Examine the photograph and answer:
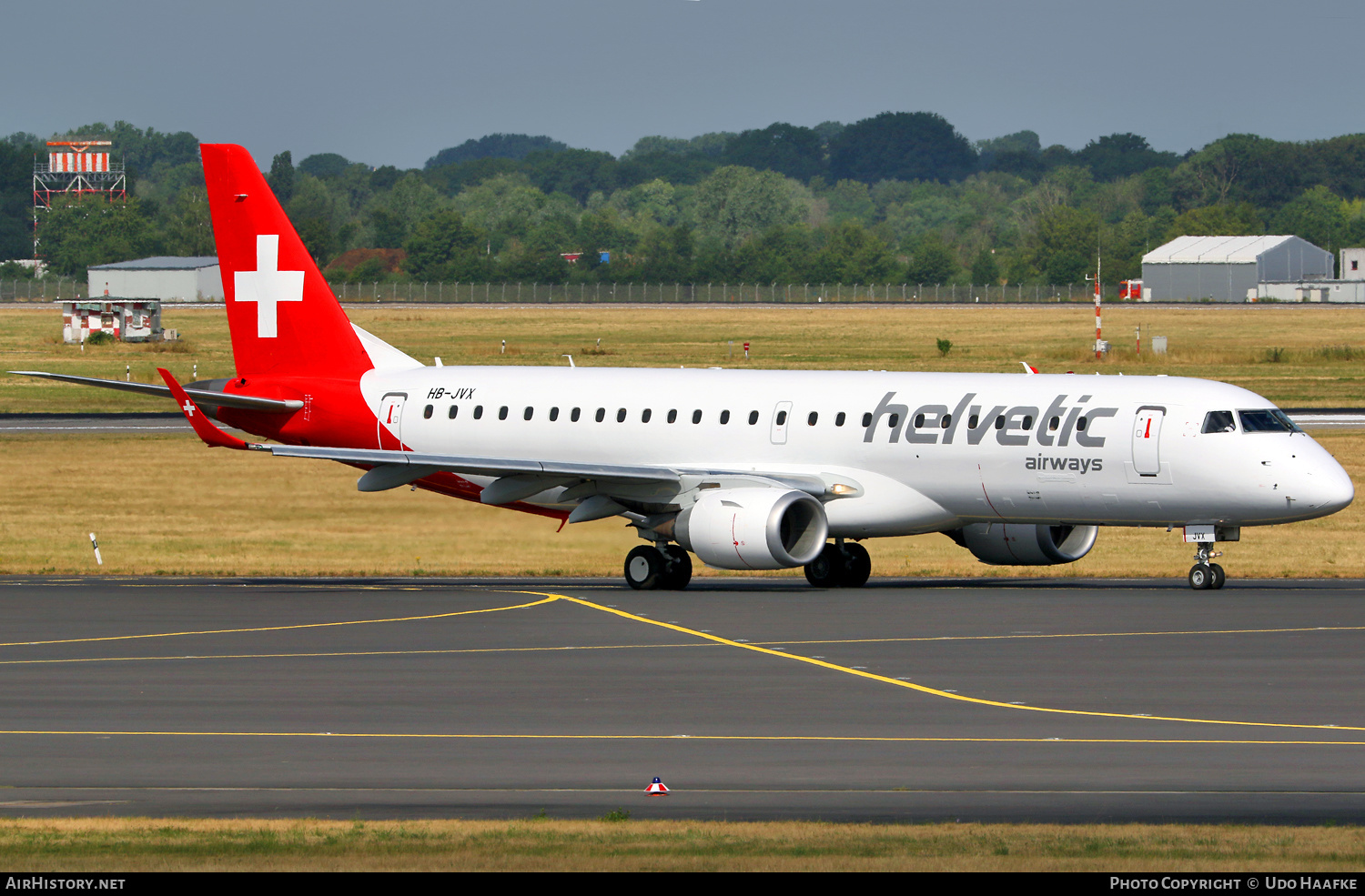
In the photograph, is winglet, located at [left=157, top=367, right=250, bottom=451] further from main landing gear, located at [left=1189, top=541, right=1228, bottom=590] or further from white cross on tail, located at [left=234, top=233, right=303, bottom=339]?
main landing gear, located at [left=1189, top=541, right=1228, bottom=590]

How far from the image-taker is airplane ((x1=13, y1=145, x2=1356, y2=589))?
3697 cm

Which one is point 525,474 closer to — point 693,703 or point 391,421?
point 391,421

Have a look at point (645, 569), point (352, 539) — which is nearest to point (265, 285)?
point (352, 539)

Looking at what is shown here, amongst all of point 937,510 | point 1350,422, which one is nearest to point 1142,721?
point 937,510

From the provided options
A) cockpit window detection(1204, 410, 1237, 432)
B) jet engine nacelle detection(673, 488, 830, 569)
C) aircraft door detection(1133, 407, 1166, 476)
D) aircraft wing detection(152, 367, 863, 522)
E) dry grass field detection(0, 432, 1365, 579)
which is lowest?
dry grass field detection(0, 432, 1365, 579)

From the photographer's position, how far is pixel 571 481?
39750 mm

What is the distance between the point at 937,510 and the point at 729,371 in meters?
6.46

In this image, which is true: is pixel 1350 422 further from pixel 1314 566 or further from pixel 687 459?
pixel 687 459

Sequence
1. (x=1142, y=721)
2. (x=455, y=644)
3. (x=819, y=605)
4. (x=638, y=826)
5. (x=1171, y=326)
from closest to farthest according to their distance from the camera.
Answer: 1. (x=638, y=826)
2. (x=1142, y=721)
3. (x=455, y=644)
4. (x=819, y=605)
5. (x=1171, y=326)

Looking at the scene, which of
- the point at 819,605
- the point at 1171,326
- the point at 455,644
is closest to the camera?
the point at 455,644

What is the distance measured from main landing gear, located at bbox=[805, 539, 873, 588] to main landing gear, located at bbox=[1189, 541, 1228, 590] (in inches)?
263

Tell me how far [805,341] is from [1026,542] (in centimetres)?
10006

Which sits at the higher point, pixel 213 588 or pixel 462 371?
pixel 462 371

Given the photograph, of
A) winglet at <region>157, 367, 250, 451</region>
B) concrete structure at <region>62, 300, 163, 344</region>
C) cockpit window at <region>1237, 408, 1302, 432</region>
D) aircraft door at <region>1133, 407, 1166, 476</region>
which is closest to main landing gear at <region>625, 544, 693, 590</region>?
winglet at <region>157, 367, 250, 451</region>
